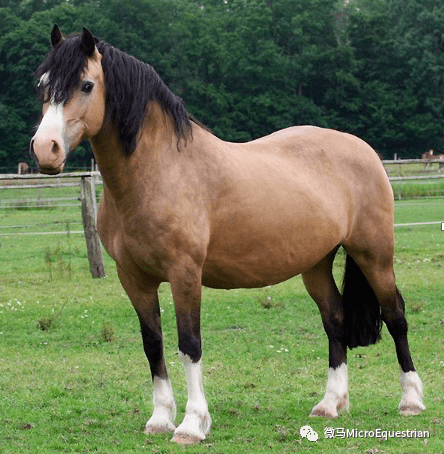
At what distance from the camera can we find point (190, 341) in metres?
4.92

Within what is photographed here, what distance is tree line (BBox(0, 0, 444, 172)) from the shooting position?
58375 mm

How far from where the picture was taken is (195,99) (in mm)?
57844

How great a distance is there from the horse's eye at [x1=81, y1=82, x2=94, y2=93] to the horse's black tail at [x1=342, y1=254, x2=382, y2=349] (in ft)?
8.21

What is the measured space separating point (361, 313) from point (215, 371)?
5.53 feet

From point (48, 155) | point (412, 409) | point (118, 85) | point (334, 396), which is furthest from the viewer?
point (334, 396)

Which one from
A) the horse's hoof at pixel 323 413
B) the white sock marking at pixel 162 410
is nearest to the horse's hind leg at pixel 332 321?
the horse's hoof at pixel 323 413

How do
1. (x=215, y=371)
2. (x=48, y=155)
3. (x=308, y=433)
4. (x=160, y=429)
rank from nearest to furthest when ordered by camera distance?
(x=48, y=155) → (x=308, y=433) → (x=160, y=429) → (x=215, y=371)

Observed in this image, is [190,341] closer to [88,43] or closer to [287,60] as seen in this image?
[88,43]

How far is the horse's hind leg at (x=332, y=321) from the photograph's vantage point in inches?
229

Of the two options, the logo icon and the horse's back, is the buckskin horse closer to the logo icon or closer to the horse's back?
the horse's back

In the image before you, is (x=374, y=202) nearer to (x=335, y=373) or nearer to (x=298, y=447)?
(x=335, y=373)

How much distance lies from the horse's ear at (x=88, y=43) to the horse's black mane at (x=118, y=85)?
1.2 inches

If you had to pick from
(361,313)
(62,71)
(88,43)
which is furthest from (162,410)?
(88,43)

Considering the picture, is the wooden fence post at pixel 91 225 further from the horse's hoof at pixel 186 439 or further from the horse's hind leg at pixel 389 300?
the horse's hoof at pixel 186 439
